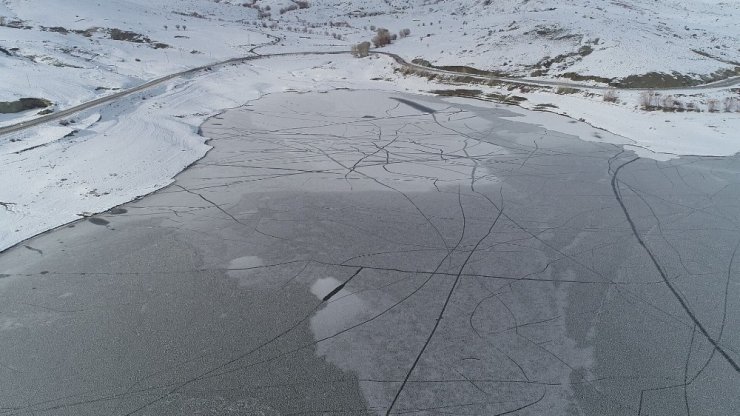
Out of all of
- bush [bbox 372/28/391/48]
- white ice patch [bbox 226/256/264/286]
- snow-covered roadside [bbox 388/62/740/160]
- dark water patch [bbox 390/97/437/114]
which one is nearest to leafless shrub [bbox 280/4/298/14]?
bush [bbox 372/28/391/48]

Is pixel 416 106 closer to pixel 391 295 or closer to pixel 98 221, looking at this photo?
pixel 98 221

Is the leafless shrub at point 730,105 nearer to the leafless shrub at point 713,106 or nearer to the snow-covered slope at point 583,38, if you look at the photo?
the leafless shrub at point 713,106

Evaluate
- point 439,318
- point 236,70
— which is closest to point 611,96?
point 439,318

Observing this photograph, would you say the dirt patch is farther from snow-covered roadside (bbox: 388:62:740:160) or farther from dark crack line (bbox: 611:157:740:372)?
dark crack line (bbox: 611:157:740:372)

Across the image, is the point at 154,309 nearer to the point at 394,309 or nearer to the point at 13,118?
the point at 394,309

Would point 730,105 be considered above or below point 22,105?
above
